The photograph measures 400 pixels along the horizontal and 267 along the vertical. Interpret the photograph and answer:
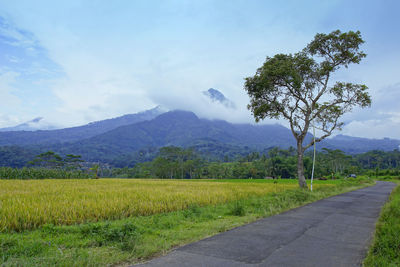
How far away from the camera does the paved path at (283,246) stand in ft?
14.2

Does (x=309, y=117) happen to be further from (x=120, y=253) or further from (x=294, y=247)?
(x=120, y=253)

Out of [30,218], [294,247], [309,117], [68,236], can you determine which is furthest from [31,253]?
[309,117]

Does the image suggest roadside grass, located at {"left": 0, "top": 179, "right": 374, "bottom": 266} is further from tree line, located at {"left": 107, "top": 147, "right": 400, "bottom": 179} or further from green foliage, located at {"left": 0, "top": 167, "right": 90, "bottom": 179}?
tree line, located at {"left": 107, "top": 147, "right": 400, "bottom": 179}

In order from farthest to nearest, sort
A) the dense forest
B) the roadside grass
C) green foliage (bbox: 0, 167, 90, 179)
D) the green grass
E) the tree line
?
the tree line
the dense forest
green foliage (bbox: 0, 167, 90, 179)
the green grass
the roadside grass

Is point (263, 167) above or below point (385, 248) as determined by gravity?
below

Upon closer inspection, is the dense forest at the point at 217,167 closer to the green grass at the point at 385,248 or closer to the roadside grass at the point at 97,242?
the roadside grass at the point at 97,242

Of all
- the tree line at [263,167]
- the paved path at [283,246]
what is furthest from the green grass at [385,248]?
the tree line at [263,167]

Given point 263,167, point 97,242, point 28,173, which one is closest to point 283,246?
point 97,242

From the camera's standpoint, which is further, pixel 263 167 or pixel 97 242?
pixel 263 167

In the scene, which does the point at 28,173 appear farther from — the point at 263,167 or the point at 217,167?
the point at 263,167

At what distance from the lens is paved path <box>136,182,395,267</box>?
170 inches

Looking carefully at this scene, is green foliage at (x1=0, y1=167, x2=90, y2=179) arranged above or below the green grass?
below

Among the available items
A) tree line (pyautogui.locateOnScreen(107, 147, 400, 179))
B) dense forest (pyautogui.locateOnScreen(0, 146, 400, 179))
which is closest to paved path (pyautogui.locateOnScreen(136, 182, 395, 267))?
dense forest (pyautogui.locateOnScreen(0, 146, 400, 179))

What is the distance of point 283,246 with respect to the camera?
5.26 metres
